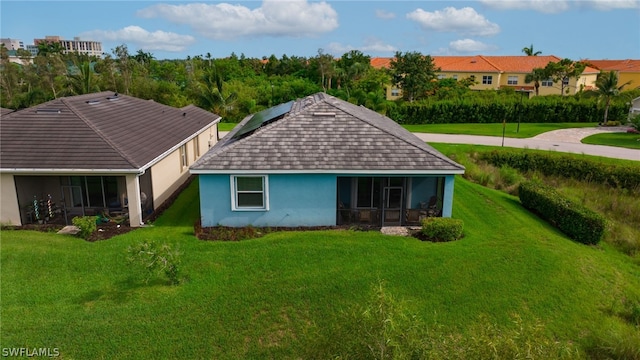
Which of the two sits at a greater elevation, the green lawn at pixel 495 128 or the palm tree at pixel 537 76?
the palm tree at pixel 537 76

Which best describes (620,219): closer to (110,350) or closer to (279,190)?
(279,190)

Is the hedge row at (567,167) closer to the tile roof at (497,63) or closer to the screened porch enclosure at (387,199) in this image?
the screened porch enclosure at (387,199)

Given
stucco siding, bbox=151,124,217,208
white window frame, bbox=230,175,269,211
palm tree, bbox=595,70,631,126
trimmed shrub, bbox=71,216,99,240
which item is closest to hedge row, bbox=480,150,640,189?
white window frame, bbox=230,175,269,211

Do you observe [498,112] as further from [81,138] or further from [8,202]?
[8,202]

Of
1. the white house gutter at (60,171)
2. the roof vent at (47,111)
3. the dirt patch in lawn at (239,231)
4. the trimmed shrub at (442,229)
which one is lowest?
the dirt patch in lawn at (239,231)

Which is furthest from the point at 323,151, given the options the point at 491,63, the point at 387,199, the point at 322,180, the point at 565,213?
the point at 491,63

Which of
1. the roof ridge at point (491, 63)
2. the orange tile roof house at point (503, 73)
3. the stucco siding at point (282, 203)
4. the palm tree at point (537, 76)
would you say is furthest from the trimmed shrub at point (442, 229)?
the roof ridge at point (491, 63)

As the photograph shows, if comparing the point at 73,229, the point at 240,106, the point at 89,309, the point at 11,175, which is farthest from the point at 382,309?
the point at 240,106
